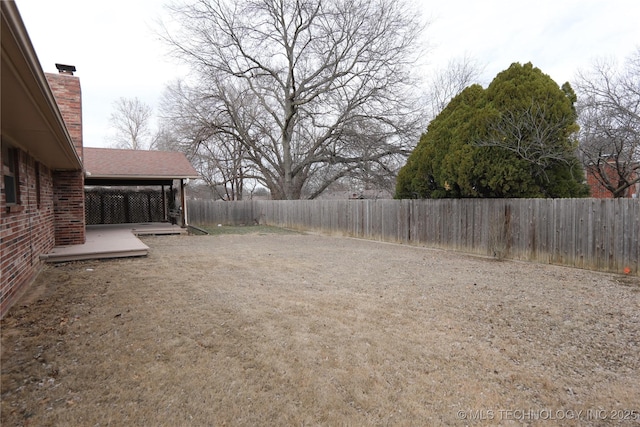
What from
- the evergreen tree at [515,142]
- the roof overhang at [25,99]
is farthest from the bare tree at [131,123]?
the evergreen tree at [515,142]

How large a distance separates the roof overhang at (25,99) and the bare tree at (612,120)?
34.2 feet

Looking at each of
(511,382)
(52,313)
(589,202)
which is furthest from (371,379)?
(589,202)

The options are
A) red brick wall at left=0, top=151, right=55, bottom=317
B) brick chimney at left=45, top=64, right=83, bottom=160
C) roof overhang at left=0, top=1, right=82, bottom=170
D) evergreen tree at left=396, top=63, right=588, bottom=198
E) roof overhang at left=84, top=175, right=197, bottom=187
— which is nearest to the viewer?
roof overhang at left=0, top=1, right=82, bottom=170

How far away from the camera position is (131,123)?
32.7 m

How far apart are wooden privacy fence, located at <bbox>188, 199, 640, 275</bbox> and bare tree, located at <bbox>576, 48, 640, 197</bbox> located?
8.29ft

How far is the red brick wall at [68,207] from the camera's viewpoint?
27.4 ft

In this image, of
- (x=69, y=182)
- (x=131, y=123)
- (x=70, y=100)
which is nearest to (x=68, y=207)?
(x=69, y=182)

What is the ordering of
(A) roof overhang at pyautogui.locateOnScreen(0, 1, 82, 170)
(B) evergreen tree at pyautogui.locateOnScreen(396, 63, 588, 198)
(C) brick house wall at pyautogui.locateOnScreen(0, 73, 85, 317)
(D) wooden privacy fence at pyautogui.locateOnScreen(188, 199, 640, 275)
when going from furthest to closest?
1. (B) evergreen tree at pyautogui.locateOnScreen(396, 63, 588, 198)
2. (D) wooden privacy fence at pyautogui.locateOnScreen(188, 199, 640, 275)
3. (C) brick house wall at pyautogui.locateOnScreen(0, 73, 85, 317)
4. (A) roof overhang at pyautogui.locateOnScreen(0, 1, 82, 170)

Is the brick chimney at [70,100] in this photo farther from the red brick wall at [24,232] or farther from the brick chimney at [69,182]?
the red brick wall at [24,232]

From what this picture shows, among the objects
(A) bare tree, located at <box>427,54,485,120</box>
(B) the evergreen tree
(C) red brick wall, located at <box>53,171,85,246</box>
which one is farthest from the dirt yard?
(A) bare tree, located at <box>427,54,485,120</box>

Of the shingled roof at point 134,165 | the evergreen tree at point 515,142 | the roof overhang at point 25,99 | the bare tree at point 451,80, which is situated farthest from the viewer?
the bare tree at point 451,80

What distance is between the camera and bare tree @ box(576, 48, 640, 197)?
8531 millimetres

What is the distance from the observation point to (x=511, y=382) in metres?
2.67

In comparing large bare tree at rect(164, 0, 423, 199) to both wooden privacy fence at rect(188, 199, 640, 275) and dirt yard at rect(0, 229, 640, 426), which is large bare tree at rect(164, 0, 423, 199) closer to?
wooden privacy fence at rect(188, 199, 640, 275)
